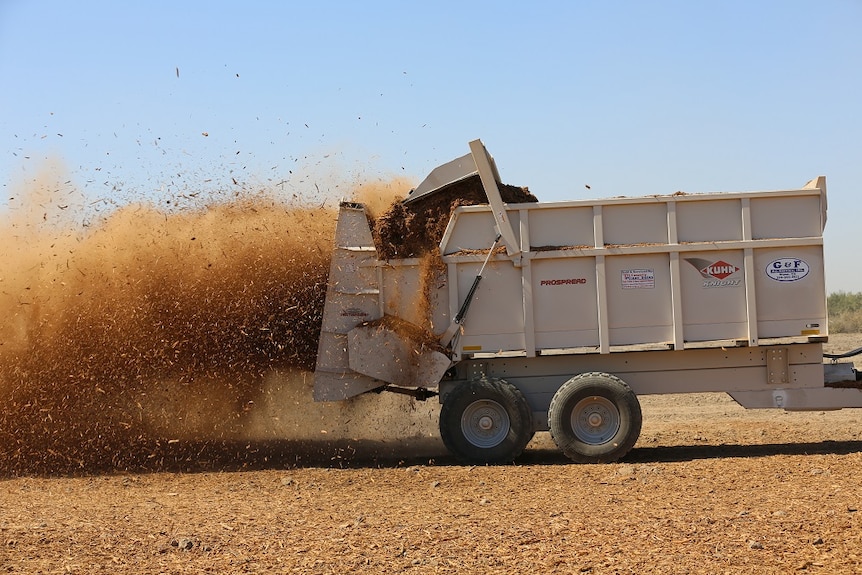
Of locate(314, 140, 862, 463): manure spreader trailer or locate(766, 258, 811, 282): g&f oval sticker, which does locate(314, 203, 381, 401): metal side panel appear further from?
locate(766, 258, 811, 282): g&f oval sticker

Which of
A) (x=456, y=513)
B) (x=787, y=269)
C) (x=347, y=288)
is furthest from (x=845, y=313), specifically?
(x=456, y=513)

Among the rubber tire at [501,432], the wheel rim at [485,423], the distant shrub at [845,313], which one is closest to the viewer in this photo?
the rubber tire at [501,432]

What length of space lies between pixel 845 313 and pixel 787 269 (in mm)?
31160

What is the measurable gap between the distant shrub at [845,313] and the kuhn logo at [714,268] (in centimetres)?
2748

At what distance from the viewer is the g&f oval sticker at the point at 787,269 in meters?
10.3

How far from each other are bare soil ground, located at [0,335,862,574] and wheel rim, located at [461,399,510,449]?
1.35 ft

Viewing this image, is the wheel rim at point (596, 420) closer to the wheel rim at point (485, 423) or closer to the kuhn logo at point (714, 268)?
the wheel rim at point (485, 423)

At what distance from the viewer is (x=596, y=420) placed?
10367mm

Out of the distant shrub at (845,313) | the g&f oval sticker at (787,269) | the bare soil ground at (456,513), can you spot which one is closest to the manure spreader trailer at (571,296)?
the g&f oval sticker at (787,269)

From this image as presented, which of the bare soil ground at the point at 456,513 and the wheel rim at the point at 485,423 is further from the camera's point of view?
the wheel rim at the point at 485,423

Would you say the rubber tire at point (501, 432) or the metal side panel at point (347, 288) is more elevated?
the metal side panel at point (347, 288)

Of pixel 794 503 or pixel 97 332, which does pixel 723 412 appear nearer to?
pixel 794 503

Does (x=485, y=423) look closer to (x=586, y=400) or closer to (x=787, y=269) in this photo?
(x=586, y=400)

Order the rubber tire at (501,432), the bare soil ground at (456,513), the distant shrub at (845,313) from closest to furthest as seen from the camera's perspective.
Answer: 1. the bare soil ground at (456,513)
2. the rubber tire at (501,432)
3. the distant shrub at (845,313)
